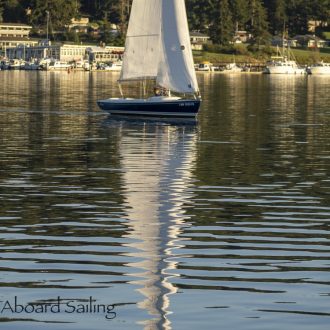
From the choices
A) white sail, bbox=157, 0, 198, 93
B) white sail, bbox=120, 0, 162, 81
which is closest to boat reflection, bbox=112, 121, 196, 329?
white sail, bbox=157, 0, 198, 93

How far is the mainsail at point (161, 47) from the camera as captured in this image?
3386 inches

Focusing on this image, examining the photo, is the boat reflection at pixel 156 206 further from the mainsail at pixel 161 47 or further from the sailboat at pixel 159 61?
the mainsail at pixel 161 47

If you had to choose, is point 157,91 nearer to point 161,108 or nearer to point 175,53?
point 175,53

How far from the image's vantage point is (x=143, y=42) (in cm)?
8900

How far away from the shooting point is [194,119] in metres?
83.6

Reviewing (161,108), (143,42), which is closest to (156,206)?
(161,108)

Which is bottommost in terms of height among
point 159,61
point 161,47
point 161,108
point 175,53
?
point 161,108

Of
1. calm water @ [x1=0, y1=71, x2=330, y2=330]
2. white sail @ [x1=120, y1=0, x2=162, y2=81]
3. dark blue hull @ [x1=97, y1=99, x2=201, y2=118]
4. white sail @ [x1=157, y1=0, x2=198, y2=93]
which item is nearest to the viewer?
calm water @ [x1=0, y1=71, x2=330, y2=330]

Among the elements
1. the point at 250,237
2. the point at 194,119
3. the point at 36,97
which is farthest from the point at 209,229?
the point at 36,97

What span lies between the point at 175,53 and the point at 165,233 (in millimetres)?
56964

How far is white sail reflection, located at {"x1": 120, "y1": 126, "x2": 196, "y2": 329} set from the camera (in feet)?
77.9

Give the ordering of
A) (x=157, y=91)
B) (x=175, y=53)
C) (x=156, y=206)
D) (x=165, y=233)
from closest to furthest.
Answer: (x=165, y=233)
(x=156, y=206)
(x=175, y=53)
(x=157, y=91)

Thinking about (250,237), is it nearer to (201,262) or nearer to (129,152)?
(201,262)

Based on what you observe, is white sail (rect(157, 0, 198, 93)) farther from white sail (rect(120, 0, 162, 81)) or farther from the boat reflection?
the boat reflection
